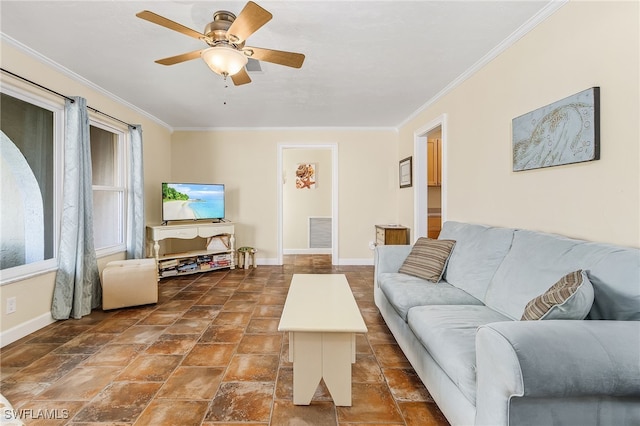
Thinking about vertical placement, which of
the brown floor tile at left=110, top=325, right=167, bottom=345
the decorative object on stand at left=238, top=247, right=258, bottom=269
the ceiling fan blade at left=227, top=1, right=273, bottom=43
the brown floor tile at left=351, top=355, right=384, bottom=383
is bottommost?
the brown floor tile at left=351, top=355, right=384, bottom=383

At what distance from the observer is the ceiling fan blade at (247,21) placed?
58.3 inches

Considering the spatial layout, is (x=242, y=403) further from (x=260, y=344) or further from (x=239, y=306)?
(x=239, y=306)

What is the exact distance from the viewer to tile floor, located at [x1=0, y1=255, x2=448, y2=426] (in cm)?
154

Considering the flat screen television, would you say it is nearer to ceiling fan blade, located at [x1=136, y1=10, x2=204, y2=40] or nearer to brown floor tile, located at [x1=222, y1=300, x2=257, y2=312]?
brown floor tile, located at [x1=222, y1=300, x2=257, y2=312]

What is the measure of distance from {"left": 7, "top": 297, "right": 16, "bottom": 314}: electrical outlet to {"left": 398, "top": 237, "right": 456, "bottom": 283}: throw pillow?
3259mm

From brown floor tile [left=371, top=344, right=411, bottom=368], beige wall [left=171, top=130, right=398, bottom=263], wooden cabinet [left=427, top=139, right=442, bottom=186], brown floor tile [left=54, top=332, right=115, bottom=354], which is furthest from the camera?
beige wall [left=171, top=130, right=398, bottom=263]

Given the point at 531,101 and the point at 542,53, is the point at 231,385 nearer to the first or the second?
the point at 531,101

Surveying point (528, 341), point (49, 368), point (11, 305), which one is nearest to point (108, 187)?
point (11, 305)

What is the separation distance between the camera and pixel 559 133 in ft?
5.92

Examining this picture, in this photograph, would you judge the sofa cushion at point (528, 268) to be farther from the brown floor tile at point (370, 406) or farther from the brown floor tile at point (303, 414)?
the brown floor tile at point (303, 414)

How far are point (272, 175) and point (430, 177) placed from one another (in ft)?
8.73

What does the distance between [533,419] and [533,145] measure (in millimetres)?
1737

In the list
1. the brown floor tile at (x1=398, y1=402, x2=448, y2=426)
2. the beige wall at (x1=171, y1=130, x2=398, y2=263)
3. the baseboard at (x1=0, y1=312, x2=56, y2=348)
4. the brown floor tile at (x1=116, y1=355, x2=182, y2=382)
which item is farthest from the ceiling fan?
the beige wall at (x1=171, y1=130, x2=398, y2=263)

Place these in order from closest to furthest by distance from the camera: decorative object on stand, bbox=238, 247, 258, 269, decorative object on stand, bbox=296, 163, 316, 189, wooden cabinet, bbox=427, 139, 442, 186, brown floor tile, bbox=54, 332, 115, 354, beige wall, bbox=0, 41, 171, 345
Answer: brown floor tile, bbox=54, 332, 115, 354, beige wall, bbox=0, 41, 171, 345, wooden cabinet, bbox=427, 139, 442, 186, decorative object on stand, bbox=238, 247, 258, 269, decorative object on stand, bbox=296, 163, 316, 189
